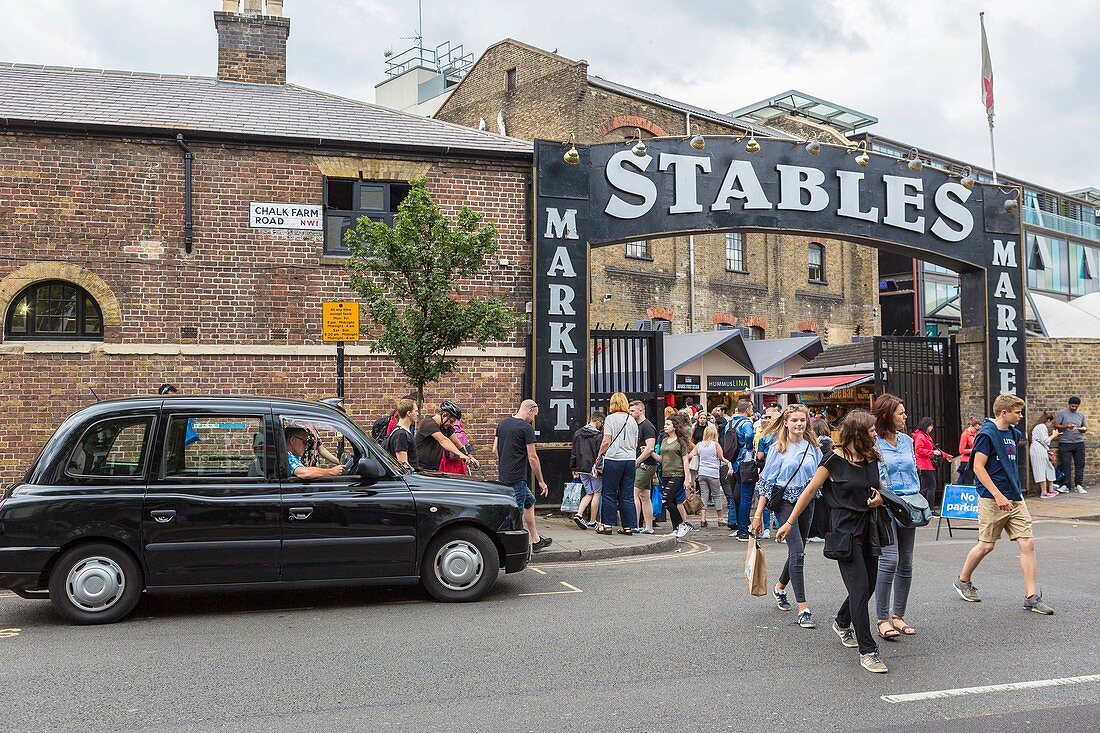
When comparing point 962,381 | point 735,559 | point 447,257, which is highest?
point 447,257

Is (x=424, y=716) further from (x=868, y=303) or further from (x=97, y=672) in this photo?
(x=868, y=303)

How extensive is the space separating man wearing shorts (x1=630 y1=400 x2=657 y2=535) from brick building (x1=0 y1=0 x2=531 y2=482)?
2820 mm

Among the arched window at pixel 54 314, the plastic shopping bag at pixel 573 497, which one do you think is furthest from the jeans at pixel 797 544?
the arched window at pixel 54 314

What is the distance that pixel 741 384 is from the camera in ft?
91.7

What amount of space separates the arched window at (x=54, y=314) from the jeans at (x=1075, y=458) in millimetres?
16787

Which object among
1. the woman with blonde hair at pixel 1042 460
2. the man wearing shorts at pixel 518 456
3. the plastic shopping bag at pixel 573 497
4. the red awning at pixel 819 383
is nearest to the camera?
the man wearing shorts at pixel 518 456

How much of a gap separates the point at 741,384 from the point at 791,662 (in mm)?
22378

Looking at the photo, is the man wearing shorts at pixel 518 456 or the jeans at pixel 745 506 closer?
the man wearing shorts at pixel 518 456

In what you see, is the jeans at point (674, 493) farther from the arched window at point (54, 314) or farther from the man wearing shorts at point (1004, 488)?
the arched window at point (54, 314)

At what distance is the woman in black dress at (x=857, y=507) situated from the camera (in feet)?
19.0

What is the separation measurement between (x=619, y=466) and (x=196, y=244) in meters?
6.99

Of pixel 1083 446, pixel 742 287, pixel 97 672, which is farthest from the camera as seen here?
pixel 742 287

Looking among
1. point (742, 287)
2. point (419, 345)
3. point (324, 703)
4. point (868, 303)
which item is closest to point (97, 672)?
point (324, 703)

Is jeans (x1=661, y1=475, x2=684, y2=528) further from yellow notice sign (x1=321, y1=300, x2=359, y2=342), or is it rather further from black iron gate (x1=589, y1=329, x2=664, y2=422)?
yellow notice sign (x1=321, y1=300, x2=359, y2=342)
